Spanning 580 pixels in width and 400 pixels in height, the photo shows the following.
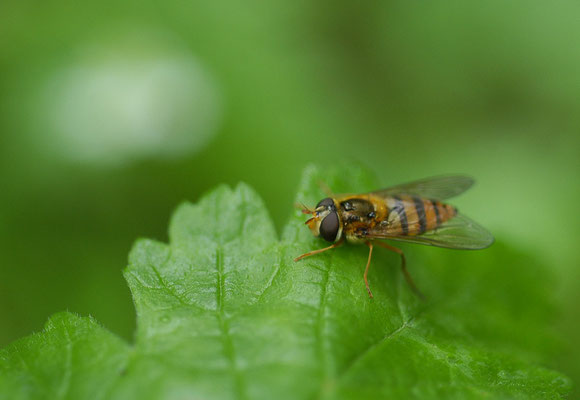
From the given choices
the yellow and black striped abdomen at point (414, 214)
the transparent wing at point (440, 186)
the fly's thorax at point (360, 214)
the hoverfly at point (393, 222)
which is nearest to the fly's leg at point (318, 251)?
the hoverfly at point (393, 222)

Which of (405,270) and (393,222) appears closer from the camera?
(405,270)

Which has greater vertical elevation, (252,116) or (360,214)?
(252,116)

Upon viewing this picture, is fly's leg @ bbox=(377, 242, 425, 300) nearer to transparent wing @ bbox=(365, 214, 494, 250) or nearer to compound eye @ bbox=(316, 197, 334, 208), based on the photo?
transparent wing @ bbox=(365, 214, 494, 250)

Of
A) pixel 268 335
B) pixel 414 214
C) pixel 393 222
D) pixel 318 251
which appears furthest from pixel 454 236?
pixel 268 335

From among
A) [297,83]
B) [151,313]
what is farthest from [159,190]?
[151,313]

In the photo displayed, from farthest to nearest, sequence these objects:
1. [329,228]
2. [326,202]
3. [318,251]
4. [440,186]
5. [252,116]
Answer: [252,116]
[440,186]
[326,202]
[329,228]
[318,251]

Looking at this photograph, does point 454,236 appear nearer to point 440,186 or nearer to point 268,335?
point 440,186

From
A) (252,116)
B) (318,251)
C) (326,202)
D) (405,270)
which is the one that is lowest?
(405,270)
